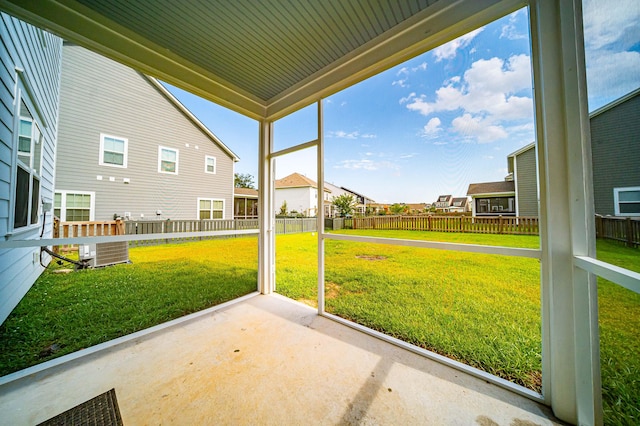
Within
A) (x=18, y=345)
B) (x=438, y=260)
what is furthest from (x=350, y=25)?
(x=18, y=345)

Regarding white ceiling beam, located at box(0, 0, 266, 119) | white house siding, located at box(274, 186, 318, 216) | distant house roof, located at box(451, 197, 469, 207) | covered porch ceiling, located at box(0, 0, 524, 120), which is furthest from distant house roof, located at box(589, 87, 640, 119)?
white ceiling beam, located at box(0, 0, 266, 119)

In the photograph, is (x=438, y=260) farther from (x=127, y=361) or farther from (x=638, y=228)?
(x=127, y=361)

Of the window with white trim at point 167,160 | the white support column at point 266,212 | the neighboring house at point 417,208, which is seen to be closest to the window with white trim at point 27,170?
the window with white trim at point 167,160

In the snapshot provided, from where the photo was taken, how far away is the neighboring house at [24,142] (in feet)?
5.70

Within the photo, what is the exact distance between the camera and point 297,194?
4.07 meters

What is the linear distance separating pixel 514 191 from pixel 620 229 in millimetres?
694

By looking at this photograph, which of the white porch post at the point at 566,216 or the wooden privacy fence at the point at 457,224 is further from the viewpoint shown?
the wooden privacy fence at the point at 457,224

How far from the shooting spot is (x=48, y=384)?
149 centimetres

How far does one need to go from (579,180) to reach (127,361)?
344 cm

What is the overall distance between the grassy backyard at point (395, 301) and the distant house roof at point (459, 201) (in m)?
0.27

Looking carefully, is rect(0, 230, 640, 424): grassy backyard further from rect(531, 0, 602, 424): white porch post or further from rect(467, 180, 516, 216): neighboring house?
rect(467, 180, 516, 216): neighboring house

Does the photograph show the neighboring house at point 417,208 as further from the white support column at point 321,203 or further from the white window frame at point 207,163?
the white window frame at point 207,163

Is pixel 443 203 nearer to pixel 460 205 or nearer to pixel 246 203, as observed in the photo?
pixel 460 205

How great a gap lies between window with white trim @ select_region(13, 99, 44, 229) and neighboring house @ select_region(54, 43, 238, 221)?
278mm
